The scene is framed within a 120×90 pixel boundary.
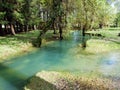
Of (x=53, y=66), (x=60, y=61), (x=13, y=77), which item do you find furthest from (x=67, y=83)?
(x=60, y=61)

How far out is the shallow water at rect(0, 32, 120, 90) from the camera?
13.3 metres

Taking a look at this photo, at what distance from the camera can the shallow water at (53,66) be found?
13252 mm

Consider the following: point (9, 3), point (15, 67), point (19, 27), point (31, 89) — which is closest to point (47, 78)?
point (31, 89)

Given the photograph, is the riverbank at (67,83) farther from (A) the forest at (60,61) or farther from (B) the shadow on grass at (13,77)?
(B) the shadow on grass at (13,77)

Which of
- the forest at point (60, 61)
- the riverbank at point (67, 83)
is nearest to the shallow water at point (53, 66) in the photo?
the forest at point (60, 61)

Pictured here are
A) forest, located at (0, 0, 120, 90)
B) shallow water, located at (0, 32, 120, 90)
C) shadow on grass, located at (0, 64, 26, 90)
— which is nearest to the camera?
forest, located at (0, 0, 120, 90)

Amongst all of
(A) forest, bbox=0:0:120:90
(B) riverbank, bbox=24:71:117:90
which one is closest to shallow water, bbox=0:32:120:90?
(A) forest, bbox=0:0:120:90

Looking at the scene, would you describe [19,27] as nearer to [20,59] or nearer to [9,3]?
[9,3]

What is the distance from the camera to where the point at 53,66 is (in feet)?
53.6

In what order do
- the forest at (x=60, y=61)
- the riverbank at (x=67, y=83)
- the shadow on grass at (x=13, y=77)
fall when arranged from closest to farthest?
1. the riverbank at (x=67, y=83)
2. the forest at (x=60, y=61)
3. the shadow on grass at (x=13, y=77)

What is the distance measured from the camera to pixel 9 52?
66.5 feet

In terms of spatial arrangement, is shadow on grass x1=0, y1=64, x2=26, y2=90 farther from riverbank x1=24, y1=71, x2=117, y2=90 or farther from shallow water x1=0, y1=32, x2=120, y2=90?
riverbank x1=24, y1=71, x2=117, y2=90

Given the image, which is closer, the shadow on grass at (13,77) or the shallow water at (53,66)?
the shadow on grass at (13,77)

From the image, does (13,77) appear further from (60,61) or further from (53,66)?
(60,61)
